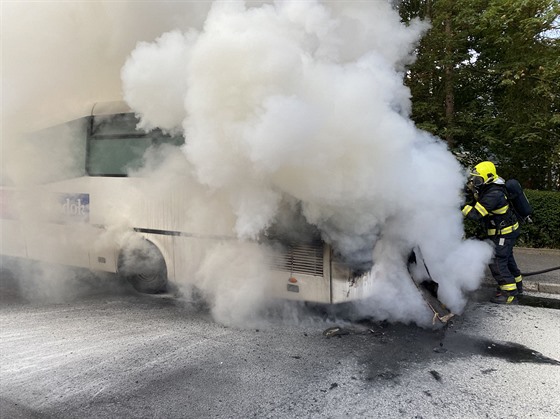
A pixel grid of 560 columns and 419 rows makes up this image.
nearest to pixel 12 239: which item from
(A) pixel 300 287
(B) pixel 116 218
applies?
(B) pixel 116 218

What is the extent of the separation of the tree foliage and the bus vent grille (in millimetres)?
4135

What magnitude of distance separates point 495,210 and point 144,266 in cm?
426

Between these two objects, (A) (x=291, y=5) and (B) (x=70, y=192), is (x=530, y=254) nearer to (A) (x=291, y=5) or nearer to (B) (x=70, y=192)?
(A) (x=291, y=5)

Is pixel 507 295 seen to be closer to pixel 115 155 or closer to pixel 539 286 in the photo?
pixel 539 286

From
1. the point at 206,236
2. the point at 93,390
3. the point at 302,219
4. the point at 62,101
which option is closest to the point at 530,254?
the point at 302,219

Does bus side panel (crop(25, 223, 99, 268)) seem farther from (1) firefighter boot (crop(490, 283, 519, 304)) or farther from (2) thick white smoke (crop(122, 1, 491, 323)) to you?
(1) firefighter boot (crop(490, 283, 519, 304))

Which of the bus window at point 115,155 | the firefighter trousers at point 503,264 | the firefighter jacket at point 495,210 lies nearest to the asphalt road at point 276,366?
the firefighter trousers at point 503,264

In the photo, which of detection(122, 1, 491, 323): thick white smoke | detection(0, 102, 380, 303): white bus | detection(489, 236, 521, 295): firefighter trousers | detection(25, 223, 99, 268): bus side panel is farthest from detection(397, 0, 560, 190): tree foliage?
detection(25, 223, 99, 268): bus side panel

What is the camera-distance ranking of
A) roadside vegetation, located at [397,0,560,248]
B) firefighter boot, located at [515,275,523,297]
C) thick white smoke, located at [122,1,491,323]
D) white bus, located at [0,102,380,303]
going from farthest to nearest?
roadside vegetation, located at [397,0,560,248], firefighter boot, located at [515,275,523,297], white bus, located at [0,102,380,303], thick white smoke, located at [122,1,491,323]

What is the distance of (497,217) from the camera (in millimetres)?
5242

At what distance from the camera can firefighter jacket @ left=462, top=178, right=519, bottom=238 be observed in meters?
5.09

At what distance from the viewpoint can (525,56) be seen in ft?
25.3

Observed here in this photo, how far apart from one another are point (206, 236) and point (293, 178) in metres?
1.43

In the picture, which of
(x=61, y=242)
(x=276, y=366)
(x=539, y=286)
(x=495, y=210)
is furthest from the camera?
(x=61, y=242)
